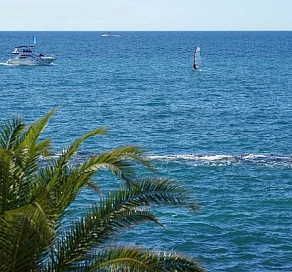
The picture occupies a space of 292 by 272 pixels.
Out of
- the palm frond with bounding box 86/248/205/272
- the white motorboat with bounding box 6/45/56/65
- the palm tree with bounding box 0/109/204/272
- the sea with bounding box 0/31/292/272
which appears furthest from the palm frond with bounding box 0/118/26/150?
the white motorboat with bounding box 6/45/56/65

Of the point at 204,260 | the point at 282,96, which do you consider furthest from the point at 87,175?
the point at 282,96

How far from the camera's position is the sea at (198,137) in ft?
82.8

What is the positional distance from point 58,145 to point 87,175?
32.0m

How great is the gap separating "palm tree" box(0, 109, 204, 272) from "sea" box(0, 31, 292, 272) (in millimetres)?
860

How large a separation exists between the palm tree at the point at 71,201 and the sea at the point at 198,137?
2.82 feet

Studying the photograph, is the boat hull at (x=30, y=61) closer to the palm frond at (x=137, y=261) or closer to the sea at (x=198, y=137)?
the sea at (x=198, y=137)

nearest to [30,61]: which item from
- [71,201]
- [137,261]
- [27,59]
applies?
[27,59]

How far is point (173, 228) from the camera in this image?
2641 centimetres

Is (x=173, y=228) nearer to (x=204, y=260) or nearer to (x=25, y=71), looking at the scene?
(x=204, y=260)

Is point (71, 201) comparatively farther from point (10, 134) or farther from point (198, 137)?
point (198, 137)

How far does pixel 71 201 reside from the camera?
33.6 feet

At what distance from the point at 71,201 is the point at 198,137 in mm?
36138

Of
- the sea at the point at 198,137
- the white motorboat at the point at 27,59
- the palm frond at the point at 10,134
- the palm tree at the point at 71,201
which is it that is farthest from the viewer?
the white motorboat at the point at 27,59

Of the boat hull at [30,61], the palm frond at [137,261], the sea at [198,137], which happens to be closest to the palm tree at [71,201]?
the palm frond at [137,261]
